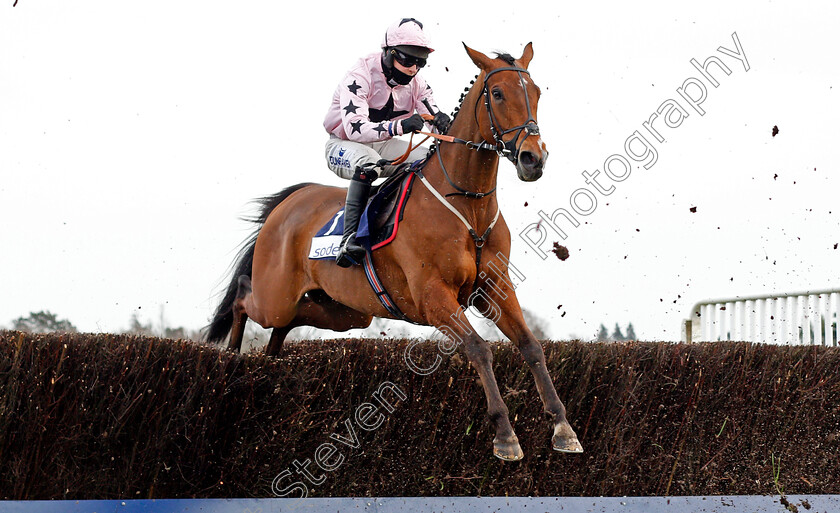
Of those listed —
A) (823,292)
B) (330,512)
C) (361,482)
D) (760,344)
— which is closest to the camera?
(330,512)

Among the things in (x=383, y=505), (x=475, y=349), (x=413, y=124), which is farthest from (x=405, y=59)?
(x=383, y=505)

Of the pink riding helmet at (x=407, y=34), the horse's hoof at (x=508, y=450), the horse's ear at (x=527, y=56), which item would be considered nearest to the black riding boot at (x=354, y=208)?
the pink riding helmet at (x=407, y=34)

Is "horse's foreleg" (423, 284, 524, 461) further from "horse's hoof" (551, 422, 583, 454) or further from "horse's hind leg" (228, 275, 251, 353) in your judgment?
"horse's hind leg" (228, 275, 251, 353)

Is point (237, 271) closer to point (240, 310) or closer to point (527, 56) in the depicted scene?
point (240, 310)

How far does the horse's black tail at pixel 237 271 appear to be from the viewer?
6523mm

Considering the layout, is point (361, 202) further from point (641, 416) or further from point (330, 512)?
point (641, 416)

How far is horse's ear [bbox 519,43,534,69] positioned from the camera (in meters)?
4.45

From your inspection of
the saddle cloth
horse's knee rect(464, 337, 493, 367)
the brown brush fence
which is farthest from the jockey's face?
horse's knee rect(464, 337, 493, 367)

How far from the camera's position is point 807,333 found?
23.9 ft

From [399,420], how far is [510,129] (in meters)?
1.97

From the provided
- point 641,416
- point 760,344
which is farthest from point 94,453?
point 760,344

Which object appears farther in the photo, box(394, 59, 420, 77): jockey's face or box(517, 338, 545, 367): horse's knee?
box(394, 59, 420, 77): jockey's face

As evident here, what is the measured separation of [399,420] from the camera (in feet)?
16.9

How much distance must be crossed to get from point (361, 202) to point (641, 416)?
233 centimetres
